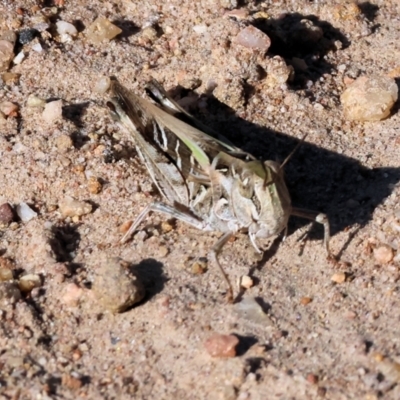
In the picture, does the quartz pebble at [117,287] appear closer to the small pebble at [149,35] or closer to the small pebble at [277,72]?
the small pebble at [277,72]

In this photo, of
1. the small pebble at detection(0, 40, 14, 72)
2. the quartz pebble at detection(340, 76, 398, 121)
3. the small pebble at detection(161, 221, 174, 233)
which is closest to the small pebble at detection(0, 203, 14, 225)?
the small pebble at detection(161, 221, 174, 233)

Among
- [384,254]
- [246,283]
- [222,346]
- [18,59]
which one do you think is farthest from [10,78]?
[384,254]

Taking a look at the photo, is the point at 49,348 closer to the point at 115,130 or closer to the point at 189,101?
the point at 115,130

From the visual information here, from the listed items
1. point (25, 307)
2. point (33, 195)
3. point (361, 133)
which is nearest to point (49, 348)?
point (25, 307)

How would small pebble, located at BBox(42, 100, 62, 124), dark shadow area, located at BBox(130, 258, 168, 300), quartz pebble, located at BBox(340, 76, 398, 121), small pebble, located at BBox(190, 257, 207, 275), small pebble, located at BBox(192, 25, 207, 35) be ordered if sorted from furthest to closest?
small pebble, located at BBox(192, 25, 207, 35) → quartz pebble, located at BBox(340, 76, 398, 121) → small pebble, located at BBox(42, 100, 62, 124) → small pebble, located at BBox(190, 257, 207, 275) → dark shadow area, located at BBox(130, 258, 168, 300)

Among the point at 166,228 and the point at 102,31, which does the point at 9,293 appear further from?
the point at 102,31

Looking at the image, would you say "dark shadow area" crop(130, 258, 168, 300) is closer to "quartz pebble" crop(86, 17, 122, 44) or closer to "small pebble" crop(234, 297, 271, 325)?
"small pebble" crop(234, 297, 271, 325)

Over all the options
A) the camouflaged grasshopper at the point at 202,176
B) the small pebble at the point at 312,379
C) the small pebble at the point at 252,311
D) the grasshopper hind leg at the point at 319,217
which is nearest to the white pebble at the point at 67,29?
the camouflaged grasshopper at the point at 202,176
